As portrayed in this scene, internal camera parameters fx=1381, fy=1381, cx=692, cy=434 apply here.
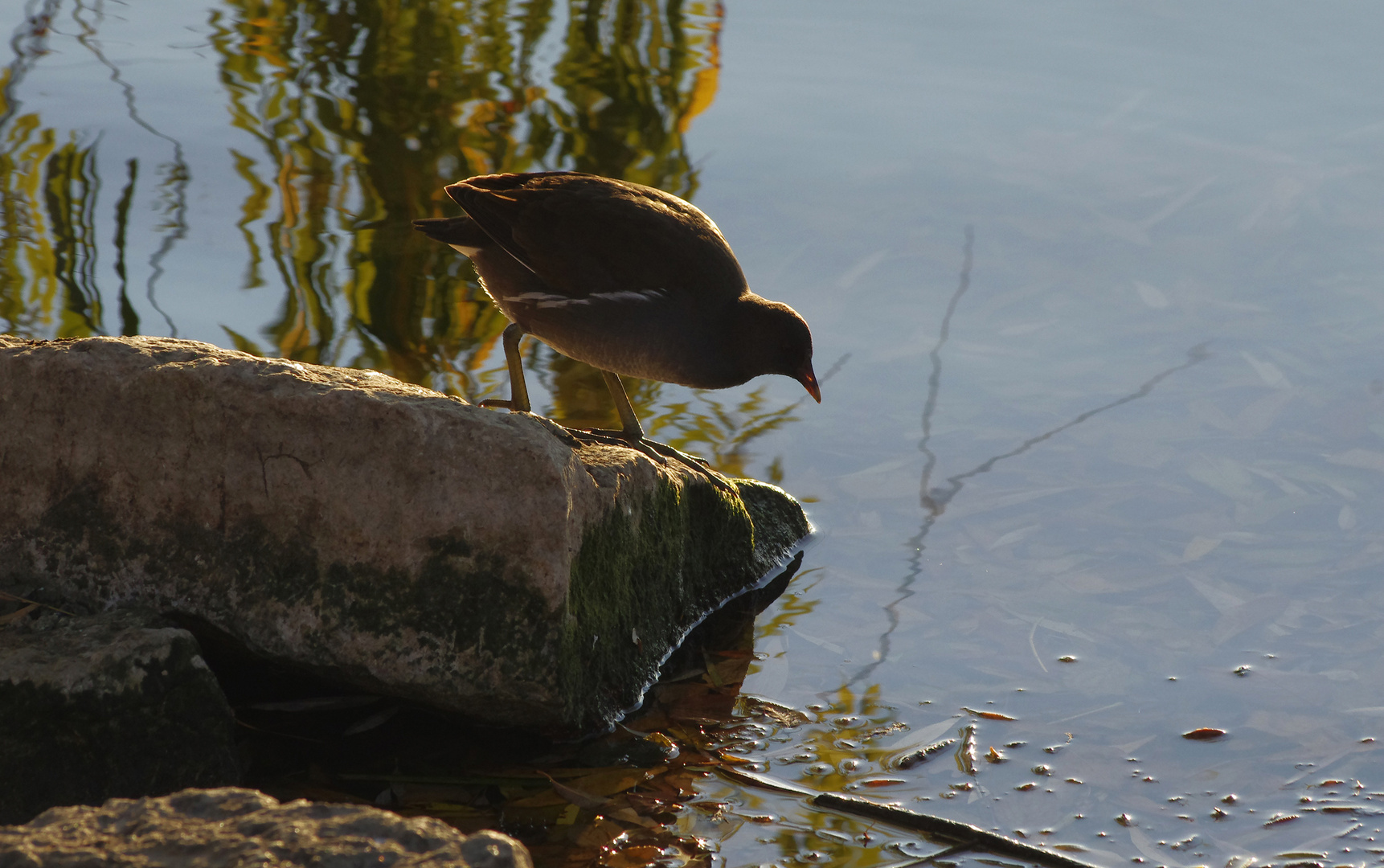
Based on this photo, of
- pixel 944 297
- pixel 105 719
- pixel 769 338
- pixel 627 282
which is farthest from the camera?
pixel 944 297

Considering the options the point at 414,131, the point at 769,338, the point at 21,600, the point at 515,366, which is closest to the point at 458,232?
the point at 515,366

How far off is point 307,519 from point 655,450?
136cm

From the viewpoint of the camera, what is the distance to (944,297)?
18.4 feet

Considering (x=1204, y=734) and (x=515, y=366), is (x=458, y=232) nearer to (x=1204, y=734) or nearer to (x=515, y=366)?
(x=515, y=366)

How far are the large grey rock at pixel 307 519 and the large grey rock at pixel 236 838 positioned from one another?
921 mm

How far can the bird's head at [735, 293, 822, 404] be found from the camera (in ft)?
13.3

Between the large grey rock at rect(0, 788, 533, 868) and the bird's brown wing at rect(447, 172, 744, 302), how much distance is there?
2.15 m

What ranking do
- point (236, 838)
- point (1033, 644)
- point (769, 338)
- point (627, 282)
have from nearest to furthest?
1. point (236, 838)
2. point (1033, 644)
3. point (627, 282)
4. point (769, 338)

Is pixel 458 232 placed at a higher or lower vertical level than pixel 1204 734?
higher

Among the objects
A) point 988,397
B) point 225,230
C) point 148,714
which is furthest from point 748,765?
point 225,230

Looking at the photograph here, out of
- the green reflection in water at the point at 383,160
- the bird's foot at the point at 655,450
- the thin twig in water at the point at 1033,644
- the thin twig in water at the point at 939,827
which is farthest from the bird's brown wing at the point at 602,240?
the thin twig in water at the point at 939,827

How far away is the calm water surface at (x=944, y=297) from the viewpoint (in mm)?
3424

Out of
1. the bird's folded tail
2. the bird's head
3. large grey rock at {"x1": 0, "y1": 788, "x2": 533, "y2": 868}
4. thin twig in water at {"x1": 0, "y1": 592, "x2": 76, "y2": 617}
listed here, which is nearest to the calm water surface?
the bird's head

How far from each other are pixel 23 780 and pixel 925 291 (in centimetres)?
390
